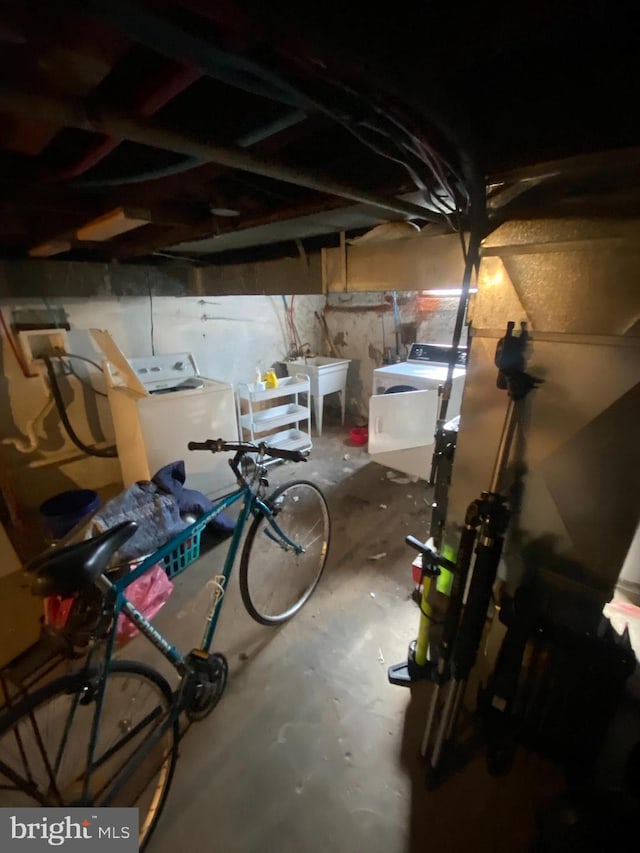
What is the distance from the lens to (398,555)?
7.30ft

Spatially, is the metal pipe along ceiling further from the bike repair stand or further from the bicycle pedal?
the bicycle pedal

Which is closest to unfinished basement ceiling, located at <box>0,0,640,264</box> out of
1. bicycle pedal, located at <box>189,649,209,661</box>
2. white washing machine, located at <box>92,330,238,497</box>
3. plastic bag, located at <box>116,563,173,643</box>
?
white washing machine, located at <box>92,330,238,497</box>

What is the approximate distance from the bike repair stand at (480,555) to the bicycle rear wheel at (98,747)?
2.96 feet

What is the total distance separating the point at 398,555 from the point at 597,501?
1.38 m

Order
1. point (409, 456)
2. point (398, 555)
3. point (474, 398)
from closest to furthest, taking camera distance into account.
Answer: point (474, 398)
point (398, 555)
point (409, 456)

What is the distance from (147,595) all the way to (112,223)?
1.61 meters

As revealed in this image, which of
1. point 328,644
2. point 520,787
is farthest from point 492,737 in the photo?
point 328,644

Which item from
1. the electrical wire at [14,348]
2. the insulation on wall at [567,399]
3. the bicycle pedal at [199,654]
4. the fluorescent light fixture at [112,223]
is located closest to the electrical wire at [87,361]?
the electrical wire at [14,348]

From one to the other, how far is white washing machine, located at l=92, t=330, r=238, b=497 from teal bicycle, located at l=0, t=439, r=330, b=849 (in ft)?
2.95

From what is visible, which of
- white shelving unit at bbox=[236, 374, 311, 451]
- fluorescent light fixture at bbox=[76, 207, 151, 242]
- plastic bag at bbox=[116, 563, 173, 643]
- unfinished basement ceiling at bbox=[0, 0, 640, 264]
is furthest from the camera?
white shelving unit at bbox=[236, 374, 311, 451]

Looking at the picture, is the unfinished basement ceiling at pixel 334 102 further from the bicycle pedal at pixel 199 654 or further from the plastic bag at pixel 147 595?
the plastic bag at pixel 147 595

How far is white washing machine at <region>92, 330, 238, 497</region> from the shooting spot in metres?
2.35

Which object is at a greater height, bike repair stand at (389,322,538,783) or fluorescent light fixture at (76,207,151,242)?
fluorescent light fixture at (76,207,151,242)

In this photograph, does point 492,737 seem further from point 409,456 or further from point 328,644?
point 409,456
